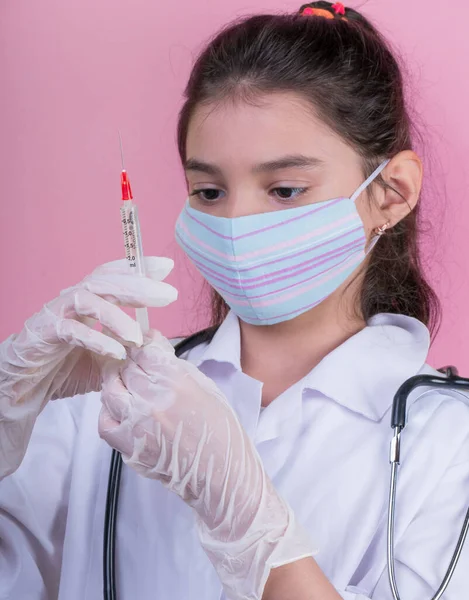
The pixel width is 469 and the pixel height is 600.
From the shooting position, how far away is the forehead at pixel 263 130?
1.34 m

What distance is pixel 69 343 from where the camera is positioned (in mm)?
1172

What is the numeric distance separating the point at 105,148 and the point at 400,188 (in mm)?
818

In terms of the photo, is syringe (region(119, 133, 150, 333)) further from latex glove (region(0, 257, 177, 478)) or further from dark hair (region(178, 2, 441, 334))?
dark hair (region(178, 2, 441, 334))

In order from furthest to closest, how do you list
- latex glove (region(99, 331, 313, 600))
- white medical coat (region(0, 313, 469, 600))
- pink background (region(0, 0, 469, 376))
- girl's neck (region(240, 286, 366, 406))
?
pink background (region(0, 0, 469, 376))
girl's neck (region(240, 286, 366, 406))
white medical coat (region(0, 313, 469, 600))
latex glove (region(99, 331, 313, 600))

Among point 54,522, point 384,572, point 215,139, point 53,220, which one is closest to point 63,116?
point 53,220

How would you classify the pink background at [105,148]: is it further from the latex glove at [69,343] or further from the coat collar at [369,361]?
the latex glove at [69,343]

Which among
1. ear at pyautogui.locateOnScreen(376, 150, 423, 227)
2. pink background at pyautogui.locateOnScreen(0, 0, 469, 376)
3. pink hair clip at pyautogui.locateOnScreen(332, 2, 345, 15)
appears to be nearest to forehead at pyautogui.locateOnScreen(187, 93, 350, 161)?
ear at pyautogui.locateOnScreen(376, 150, 423, 227)

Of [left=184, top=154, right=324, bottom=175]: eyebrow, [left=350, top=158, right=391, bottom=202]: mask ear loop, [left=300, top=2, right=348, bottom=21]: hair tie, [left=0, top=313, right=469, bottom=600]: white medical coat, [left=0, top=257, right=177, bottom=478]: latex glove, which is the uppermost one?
[left=300, top=2, right=348, bottom=21]: hair tie

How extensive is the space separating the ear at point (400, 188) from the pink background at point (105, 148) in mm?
457

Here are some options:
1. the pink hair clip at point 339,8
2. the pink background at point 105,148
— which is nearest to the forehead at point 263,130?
the pink hair clip at point 339,8

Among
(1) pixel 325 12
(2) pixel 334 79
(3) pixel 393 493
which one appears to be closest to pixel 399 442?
(3) pixel 393 493

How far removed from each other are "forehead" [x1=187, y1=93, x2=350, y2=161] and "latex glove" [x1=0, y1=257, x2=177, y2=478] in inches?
9.4

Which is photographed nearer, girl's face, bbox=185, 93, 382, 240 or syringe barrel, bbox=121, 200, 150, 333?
syringe barrel, bbox=121, 200, 150, 333

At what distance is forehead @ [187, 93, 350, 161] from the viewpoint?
4.40 feet
